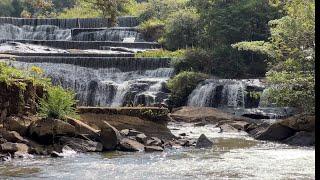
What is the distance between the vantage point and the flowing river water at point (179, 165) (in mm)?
10008

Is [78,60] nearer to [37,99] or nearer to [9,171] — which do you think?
[37,99]

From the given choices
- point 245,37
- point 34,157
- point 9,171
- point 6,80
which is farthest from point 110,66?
point 9,171

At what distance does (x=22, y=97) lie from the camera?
14.3 m

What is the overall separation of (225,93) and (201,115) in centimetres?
381

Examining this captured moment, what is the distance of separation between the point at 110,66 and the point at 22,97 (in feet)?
52.7

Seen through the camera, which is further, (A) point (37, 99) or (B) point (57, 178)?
(A) point (37, 99)

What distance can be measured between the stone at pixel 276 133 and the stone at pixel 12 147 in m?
8.61

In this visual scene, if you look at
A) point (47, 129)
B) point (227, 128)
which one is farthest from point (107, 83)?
point (47, 129)

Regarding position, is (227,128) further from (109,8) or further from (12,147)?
(109,8)

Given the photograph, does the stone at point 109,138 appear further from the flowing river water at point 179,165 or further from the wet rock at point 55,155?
the wet rock at point 55,155

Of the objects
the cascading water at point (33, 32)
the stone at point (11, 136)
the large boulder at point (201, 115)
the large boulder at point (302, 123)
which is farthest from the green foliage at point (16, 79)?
the cascading water at point (33, 32)

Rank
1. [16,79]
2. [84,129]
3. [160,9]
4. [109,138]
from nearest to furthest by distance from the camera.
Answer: [109,138]
[84,129]
[16,79]
[160,9]

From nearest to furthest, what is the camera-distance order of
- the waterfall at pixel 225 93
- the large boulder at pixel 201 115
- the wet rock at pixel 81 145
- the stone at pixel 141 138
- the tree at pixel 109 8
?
the wet rock at pixel 81 145
the stone at pixel 141 138
the large boulder at pixel 201 115
the waterfall at pixel 225 93
the tree at pixel 109 8

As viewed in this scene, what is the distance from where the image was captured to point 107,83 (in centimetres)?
2878
